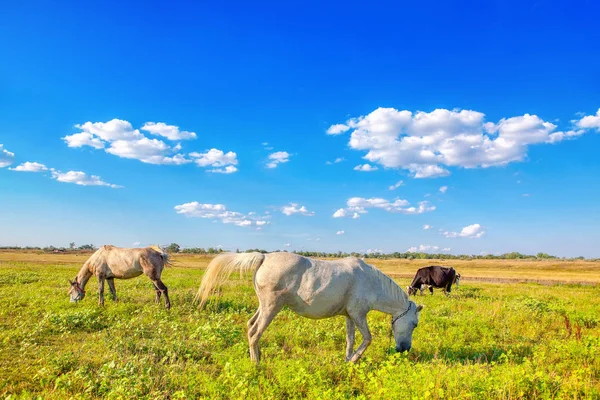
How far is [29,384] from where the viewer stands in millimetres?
5906

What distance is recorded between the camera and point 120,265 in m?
14.2

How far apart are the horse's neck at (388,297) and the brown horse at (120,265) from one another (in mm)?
9302

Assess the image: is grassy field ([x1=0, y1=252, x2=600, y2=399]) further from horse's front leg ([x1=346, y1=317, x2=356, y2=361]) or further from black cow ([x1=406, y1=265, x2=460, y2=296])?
black cow ([x1=406, y1=265, x2=460, y2=296])

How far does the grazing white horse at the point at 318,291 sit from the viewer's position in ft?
23.9

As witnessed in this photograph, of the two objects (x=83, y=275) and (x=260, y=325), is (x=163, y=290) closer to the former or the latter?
(x=83, y=275)

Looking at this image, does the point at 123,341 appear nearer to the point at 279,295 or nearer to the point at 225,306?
the point at 279,295

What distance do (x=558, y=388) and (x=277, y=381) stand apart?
4433 mm

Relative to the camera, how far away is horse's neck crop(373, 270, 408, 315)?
7.91 m

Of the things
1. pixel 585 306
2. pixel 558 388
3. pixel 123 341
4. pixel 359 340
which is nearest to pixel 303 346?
pixel 359 340

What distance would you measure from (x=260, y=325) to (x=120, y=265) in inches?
381

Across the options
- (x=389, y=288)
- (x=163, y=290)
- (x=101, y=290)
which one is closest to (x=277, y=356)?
(x=389, y=288)

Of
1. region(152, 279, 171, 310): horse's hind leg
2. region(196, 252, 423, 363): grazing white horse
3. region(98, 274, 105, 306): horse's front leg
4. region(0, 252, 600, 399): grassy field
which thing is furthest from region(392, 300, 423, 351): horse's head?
region(98, 274, 105, 306): horse's front leg

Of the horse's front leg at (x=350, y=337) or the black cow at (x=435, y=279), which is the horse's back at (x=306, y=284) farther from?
the black cow at (x=435, y=279)

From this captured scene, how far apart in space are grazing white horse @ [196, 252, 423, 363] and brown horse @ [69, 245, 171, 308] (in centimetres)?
689
